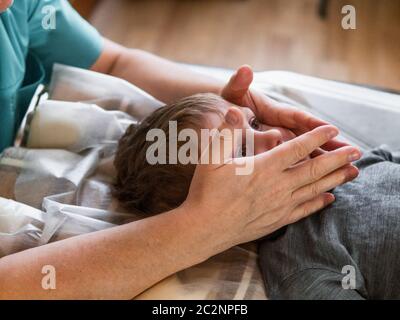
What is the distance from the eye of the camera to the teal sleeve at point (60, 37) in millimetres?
1106

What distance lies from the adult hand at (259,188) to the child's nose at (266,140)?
61 mm

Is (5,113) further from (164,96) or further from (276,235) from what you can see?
(276,235)

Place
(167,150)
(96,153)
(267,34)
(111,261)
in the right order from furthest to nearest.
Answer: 1. (267,34)
2. (96,153)
3. (167,150)
4. (111,261)

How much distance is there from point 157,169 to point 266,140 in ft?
0.65

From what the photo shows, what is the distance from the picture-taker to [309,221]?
94 centimetres

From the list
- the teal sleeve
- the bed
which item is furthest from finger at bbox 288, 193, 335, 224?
the teal sleeve

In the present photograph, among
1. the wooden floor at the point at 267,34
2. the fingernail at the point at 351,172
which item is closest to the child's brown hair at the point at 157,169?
the fingernail at the point at 351,172

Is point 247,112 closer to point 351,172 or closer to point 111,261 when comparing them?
point 351,172

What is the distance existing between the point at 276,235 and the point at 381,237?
0.18 m

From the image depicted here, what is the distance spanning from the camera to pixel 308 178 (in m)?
0.83

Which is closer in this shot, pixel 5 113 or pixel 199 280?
pixel 199 280

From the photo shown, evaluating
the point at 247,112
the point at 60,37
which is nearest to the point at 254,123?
the point at 247,112
